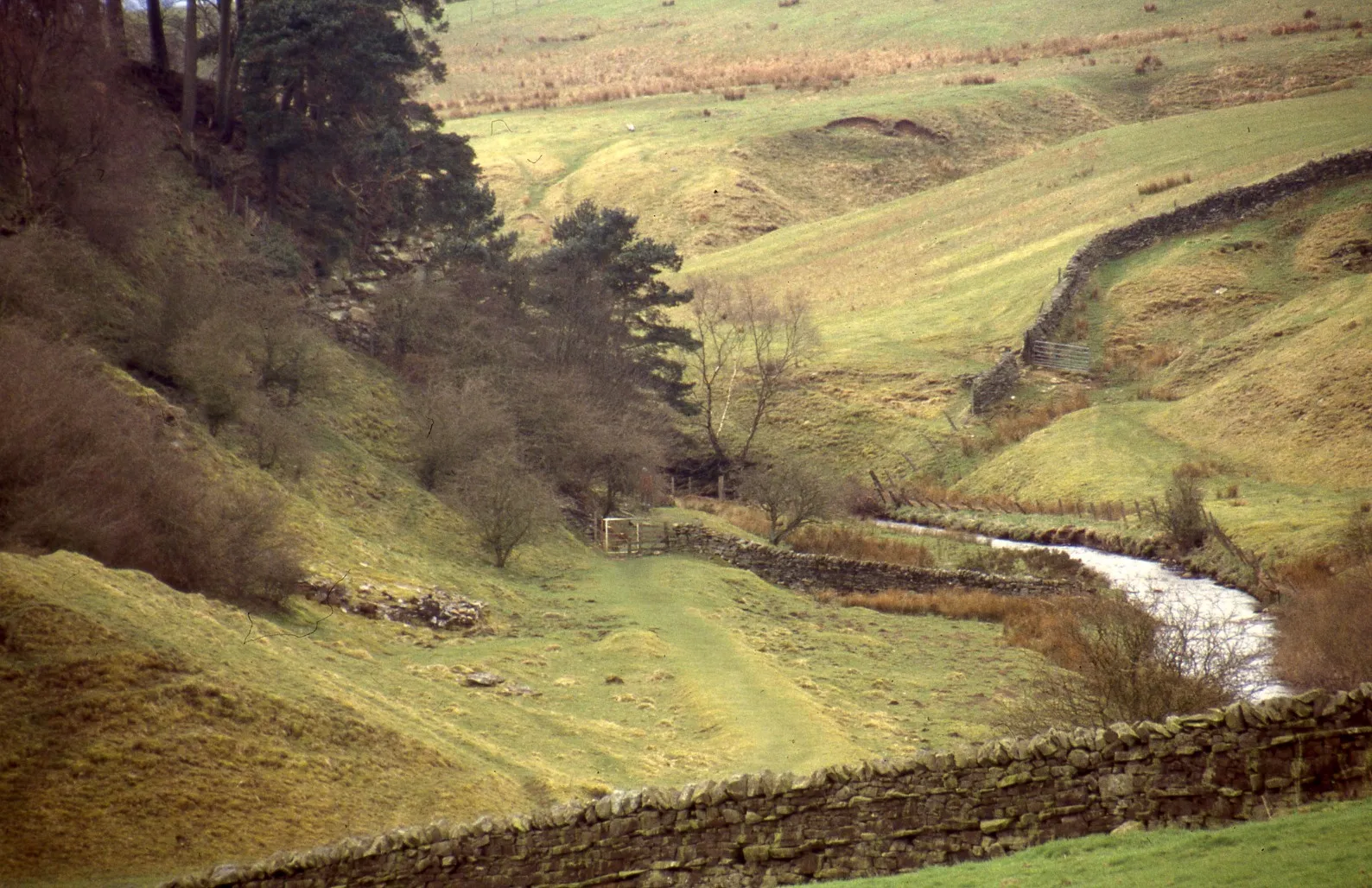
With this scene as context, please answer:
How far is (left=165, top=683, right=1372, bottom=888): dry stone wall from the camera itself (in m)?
10.1

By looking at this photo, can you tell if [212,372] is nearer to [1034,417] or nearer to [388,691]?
[388,691]

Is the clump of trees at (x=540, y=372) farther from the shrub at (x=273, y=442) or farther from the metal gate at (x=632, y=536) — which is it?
the shrub at (x=273, y=442)

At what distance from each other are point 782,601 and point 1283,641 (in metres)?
13.4

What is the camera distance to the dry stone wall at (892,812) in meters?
10.1

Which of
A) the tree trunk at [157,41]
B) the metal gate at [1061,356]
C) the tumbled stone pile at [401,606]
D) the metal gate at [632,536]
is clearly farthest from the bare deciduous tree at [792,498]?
the tree trunk at [157,41]

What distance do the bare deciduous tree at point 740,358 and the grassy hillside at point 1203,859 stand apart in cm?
4568

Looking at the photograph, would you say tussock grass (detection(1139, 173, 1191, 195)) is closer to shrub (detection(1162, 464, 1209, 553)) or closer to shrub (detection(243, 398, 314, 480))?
shrub (detection(1162, 464, 1209, 553))

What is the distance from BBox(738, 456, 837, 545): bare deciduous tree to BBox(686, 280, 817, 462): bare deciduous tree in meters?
12.0

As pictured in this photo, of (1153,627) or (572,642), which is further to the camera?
(572,642)

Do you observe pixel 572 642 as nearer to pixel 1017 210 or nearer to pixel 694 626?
pixel 694 626

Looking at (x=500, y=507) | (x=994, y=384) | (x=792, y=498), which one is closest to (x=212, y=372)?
(x=500, y=507)

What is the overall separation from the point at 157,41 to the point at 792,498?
1101 inches

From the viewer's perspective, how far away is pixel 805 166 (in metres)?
107

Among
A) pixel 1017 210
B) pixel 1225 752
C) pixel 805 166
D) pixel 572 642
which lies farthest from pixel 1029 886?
pixel 805 166
